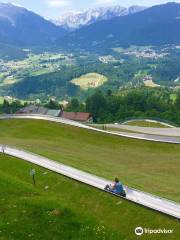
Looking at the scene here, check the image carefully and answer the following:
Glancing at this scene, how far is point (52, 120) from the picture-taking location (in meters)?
103

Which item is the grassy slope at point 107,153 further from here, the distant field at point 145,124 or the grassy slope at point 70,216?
the distant field at point 145,124

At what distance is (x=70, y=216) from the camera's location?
3391 centimetres

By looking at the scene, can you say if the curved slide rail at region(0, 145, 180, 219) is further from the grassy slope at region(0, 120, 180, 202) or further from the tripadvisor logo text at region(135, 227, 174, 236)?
the tripadvisor logo text at region(135, 227, 174, 236)

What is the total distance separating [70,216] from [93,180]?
15.2 m

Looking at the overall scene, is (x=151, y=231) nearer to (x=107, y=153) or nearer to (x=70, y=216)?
(x=70, y=216)

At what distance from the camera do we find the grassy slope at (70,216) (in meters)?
31.5

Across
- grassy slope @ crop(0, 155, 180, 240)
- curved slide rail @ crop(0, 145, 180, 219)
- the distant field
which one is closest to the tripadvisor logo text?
grassy slope @ crop(0, 155, 180, 240)

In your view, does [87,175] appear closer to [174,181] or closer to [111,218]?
[174,181]

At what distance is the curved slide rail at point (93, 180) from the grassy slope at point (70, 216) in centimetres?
105

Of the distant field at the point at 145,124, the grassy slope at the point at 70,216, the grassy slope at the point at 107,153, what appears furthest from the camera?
the distant field at the point at 145,124

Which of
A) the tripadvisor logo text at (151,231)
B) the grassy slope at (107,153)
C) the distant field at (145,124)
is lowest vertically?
the distant field at (145,124)

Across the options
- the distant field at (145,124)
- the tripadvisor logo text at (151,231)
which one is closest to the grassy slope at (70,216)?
the tripadvisor logo text at (151,231)

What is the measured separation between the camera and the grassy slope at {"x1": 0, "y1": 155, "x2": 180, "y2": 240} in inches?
1241

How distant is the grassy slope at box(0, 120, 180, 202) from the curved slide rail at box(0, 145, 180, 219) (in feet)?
5.65
